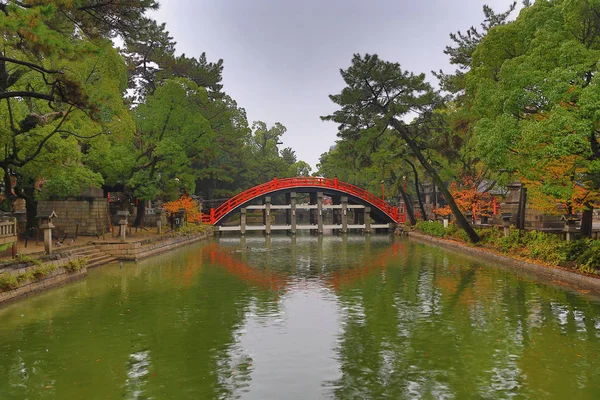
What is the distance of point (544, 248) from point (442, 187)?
9.80 metres

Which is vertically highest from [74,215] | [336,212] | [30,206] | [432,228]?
[30,206]

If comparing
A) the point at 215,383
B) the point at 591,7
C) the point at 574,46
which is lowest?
the point at 215,383

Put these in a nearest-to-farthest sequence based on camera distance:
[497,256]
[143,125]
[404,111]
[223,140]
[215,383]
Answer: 1. [215,383]
2. [497,256]
3. [404,111]
4. [143,125]
5. [223,140]

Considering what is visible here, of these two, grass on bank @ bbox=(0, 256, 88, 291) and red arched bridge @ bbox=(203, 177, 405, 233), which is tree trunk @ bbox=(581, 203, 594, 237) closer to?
grass on bank @ bbox=(0, 256, 88, 291)

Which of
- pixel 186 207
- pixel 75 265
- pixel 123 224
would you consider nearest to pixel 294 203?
pixel 186 207

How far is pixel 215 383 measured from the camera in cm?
678

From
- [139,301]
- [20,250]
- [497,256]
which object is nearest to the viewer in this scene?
[139,301]

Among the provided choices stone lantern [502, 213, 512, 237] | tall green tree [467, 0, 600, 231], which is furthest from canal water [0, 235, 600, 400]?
stone lantern [502, 213, 512, 237]

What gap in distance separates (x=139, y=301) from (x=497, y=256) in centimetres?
1542

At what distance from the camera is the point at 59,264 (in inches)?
612

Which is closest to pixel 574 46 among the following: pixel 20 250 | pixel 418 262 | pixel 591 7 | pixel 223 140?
pixel 591 7

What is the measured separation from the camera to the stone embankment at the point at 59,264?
501 inches

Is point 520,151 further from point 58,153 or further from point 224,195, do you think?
point 224,195

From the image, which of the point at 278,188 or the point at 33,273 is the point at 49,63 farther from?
the point at 278,188
